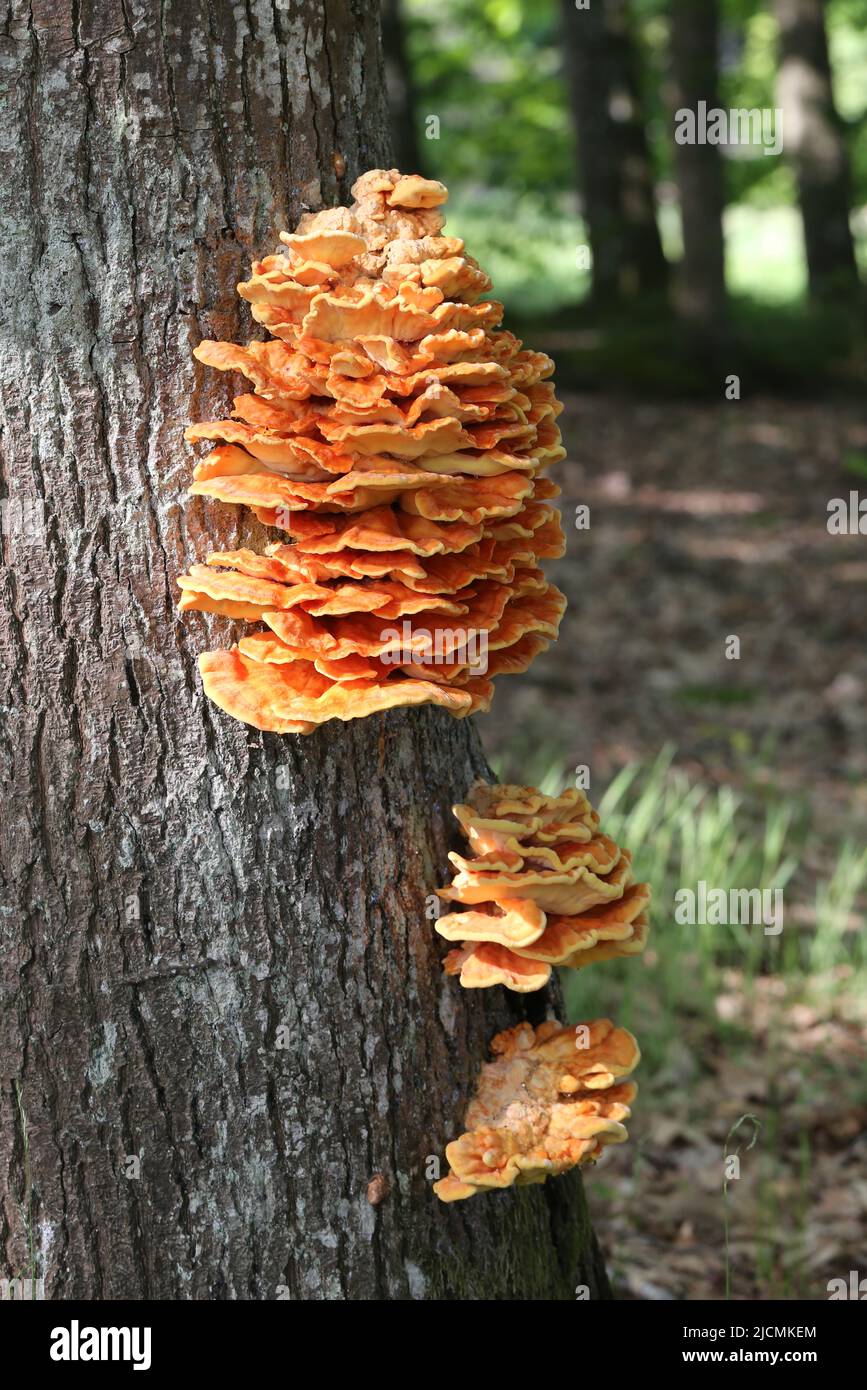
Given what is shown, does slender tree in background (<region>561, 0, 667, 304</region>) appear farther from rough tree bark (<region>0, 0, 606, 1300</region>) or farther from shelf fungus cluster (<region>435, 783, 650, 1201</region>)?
shelf fungus cluster (<region>435, 783, 650, 1201</region>)

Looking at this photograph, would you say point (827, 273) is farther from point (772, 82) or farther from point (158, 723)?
point (158, 723)

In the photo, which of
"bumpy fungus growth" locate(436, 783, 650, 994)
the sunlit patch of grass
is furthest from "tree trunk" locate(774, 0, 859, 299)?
"bumpy fungus growth" locate(436, 783, 650, 994)

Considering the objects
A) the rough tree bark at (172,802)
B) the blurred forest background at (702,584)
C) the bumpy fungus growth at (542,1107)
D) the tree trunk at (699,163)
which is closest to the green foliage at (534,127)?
the blurred forest background at (702,584)

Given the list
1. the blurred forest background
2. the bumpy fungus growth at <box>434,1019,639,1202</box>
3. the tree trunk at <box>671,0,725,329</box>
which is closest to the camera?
the bumpy fungus growth at <box>434,1019,639,1202</box>

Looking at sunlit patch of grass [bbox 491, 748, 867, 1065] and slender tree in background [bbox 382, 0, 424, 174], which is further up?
slender tree in background [bbox 382, 0, 424, 174]

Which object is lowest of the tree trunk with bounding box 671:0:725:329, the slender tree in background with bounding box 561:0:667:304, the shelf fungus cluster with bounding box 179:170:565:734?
the shelf fungus cluster with bounding box 179:170:565:734

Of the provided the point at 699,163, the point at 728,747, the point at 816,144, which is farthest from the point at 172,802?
the point at 816,144

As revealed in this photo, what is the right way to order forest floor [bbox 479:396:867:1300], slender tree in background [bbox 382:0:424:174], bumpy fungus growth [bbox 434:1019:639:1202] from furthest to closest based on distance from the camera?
slender tree in background [bbox 382:0:424:174], forest floor [bbox 479:396:867:1300], bumpy fungus growth [bbox 434:1019:639:1202]
